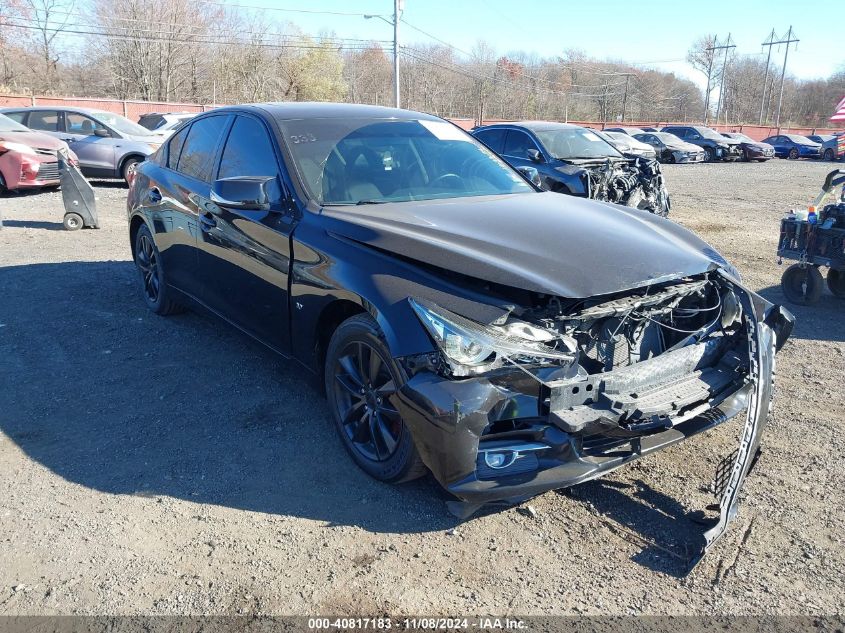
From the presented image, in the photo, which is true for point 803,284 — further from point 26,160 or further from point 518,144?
point 26,160

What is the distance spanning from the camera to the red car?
12344 mm

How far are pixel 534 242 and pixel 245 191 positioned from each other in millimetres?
1647

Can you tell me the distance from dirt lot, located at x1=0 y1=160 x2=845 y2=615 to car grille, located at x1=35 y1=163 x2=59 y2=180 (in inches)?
357

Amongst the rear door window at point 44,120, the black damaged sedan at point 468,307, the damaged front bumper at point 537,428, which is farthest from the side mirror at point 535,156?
the rear door window at point 44,120

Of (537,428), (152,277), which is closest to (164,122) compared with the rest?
(152,277)

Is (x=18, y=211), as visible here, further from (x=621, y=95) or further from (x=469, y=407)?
(x=621, y=95)

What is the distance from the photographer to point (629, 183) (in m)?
10.5

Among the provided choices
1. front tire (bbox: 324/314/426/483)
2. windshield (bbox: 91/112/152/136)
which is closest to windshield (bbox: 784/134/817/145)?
windshield (bbox: 91/112/152/136)

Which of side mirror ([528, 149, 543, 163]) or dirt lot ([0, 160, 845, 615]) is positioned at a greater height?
side mirror ([528, 149, 543, 163])

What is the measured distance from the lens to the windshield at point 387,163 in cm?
395

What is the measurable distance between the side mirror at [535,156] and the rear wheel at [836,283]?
15.5 feet

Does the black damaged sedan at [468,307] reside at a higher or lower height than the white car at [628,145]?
lower

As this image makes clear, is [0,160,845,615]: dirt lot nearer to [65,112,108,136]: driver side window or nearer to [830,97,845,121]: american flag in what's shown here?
[830,97,845,121]: american flag

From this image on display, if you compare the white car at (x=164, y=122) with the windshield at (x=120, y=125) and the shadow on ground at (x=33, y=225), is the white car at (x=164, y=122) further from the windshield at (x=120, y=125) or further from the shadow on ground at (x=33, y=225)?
the shadow on ground at (x=33, y=225)
